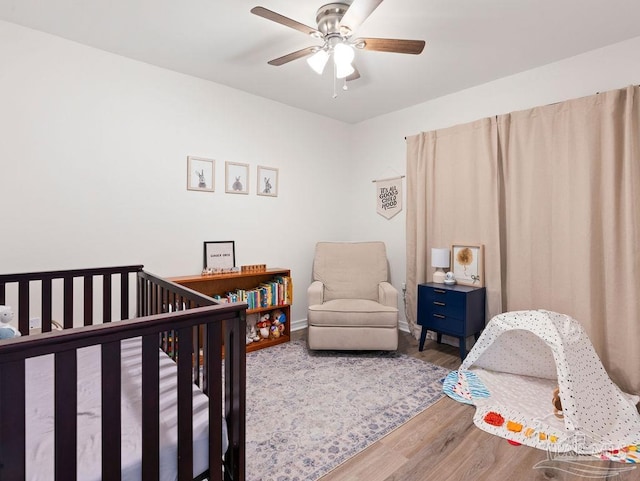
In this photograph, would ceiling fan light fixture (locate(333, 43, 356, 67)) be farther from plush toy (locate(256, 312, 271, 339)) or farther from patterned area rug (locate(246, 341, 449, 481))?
plush toy (locate(256, 312, 271, 339))

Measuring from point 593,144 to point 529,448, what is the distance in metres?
2.07

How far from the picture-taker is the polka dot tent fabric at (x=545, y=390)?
175cm

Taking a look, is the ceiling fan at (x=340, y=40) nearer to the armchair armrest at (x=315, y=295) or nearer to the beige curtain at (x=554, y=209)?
the beige curtain at (x=554, y=209)

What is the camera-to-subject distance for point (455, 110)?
3205 mm

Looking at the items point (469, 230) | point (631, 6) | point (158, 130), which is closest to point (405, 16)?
point (631, 6)

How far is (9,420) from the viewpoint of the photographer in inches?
31.0

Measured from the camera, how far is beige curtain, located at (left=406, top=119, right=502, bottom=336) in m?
2.88

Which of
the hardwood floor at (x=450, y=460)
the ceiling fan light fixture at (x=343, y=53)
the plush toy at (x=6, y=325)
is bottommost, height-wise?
the hardwood floor at (x=450, y=460)

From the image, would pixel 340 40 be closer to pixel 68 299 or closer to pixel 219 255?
pixel 219 255

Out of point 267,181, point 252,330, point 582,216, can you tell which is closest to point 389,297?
point 252,330

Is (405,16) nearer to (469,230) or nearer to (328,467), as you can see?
(469,230)

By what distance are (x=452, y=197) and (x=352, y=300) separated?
4.53 ft

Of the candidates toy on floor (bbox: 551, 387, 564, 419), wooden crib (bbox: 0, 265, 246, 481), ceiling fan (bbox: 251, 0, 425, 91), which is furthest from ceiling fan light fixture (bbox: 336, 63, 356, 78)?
toy on floor (bbox: 551, 387, 564, 419)

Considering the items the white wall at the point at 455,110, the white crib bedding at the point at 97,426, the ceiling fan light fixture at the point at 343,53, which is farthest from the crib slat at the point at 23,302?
the white wall at the point at 455,110
